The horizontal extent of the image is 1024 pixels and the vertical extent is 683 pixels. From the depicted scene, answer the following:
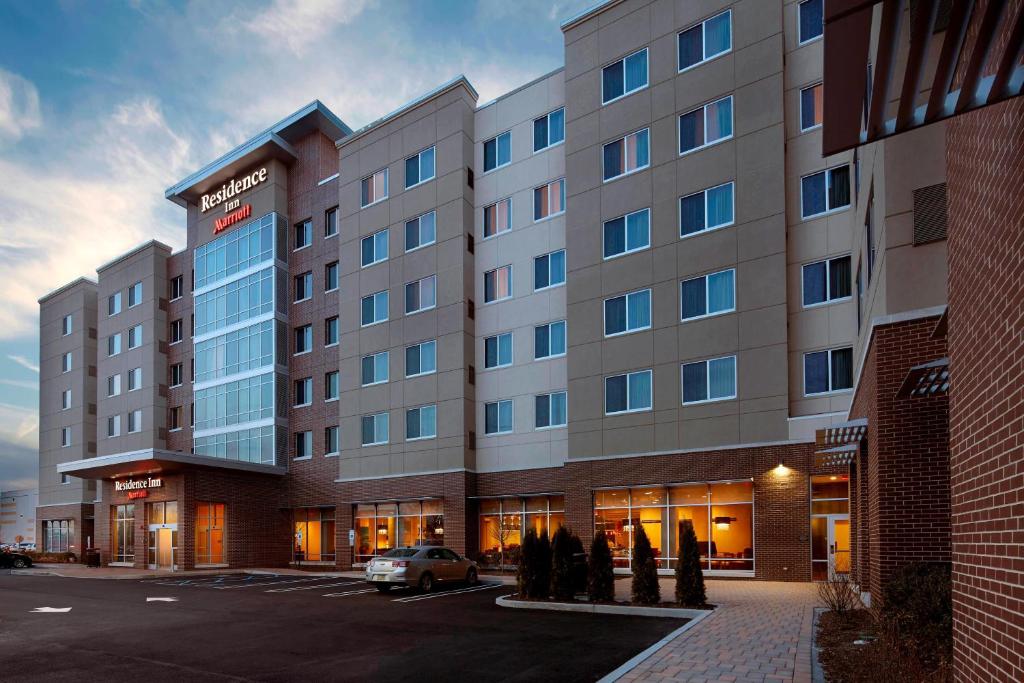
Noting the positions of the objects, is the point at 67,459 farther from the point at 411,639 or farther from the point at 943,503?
the point at 943,503

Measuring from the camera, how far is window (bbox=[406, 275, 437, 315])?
1350 inches

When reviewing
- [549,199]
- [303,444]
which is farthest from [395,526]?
[549,199]

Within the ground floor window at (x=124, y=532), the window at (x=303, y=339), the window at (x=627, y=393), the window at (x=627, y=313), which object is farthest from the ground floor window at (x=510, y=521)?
the ground floor window at (x=124, y=532)

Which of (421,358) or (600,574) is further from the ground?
(421,358)

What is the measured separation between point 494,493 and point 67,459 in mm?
38977

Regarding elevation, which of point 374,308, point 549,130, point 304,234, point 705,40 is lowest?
point 374,308

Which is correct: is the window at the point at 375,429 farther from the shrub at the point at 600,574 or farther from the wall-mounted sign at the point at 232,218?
the shrub at the point at 600,574

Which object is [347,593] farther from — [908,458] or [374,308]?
[908,458]

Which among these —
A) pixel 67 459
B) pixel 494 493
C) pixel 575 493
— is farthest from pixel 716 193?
pixel 67 459

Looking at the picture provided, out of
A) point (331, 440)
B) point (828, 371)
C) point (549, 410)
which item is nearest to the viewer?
point (828, 371)

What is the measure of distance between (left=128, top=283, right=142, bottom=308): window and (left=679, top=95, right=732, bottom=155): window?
37.1 metres

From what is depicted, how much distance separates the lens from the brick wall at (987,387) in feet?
15.1

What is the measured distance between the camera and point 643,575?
17.2 metres

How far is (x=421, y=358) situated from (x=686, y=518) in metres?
14.1
